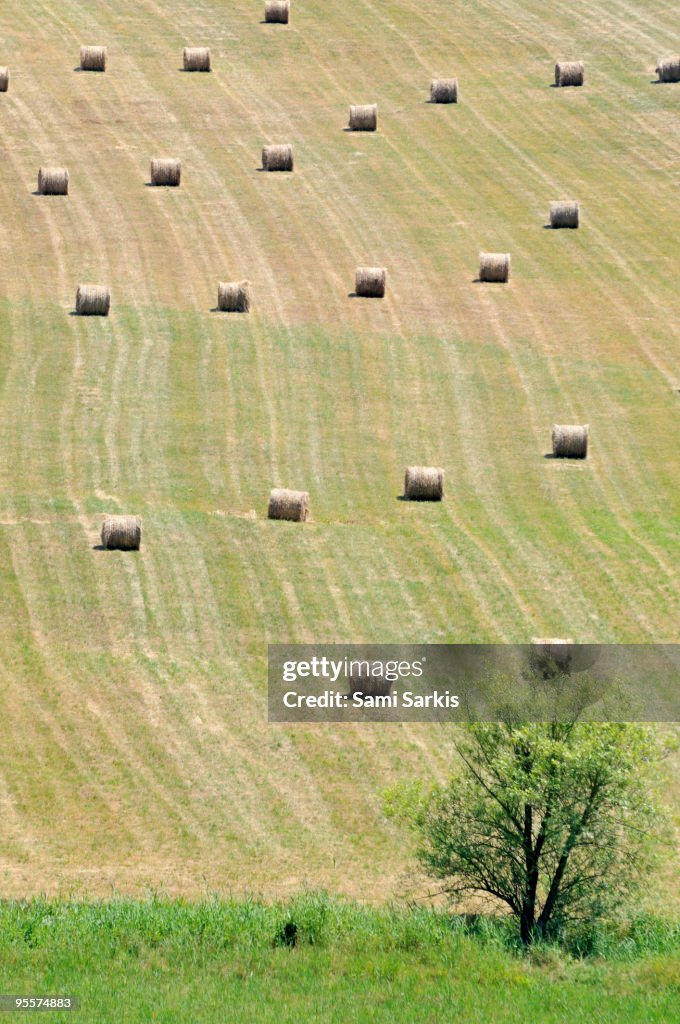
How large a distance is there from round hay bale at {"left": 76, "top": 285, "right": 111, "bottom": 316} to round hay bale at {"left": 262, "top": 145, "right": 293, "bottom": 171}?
41.3 ft

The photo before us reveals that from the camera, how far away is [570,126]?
213 feet

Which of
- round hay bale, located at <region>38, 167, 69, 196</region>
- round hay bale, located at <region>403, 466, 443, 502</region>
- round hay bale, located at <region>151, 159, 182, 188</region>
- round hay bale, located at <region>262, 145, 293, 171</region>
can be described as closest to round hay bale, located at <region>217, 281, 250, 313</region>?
round hay bale, located at <region>151, 159, 182, 188</region>

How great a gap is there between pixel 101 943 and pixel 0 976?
1811 millimetres

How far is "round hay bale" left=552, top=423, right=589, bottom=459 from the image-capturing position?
44.5 metres

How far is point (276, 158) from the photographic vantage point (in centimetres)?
6084

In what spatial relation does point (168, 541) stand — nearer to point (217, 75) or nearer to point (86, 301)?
point (86, 301)

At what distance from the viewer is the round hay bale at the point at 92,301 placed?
50344 millimetres

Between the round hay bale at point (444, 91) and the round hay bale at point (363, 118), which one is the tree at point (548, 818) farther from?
the round hay bale at point (444, 91)

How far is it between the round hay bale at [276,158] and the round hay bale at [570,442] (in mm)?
20424

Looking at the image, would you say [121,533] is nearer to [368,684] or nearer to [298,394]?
[368,684]

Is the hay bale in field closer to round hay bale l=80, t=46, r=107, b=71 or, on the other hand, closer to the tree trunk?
the tree trunk

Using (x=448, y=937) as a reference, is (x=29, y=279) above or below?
below

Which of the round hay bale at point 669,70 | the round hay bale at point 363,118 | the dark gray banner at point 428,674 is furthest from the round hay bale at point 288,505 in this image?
the round hay bale at point 669,70

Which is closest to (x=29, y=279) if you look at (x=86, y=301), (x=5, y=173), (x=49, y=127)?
(x=86, y=301)
